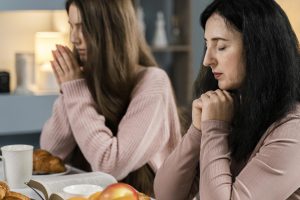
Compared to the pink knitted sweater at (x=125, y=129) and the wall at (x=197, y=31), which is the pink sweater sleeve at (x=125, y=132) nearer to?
the pink knitted sweater at (x=125, y=129)

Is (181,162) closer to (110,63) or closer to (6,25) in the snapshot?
(110,63)

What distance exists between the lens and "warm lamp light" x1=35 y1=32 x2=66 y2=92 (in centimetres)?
341

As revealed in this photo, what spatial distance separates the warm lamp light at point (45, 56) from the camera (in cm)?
341

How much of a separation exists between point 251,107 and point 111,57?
883mm

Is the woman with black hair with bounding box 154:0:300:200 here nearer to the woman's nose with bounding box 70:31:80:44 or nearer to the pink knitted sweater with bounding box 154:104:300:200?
the pink knitted sweater with bounding box 154:104:300:200

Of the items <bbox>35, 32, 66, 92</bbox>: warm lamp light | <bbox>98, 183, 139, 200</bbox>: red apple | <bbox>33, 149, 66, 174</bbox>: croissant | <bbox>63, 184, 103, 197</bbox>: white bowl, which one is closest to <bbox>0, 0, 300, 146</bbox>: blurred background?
<bbox>35, 32, 66, 92</bbox>: warm lamp light

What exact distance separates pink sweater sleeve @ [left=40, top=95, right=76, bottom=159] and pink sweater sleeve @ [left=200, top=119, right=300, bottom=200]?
3.11 feet

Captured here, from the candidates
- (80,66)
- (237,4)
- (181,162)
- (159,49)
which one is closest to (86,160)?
(80,66)

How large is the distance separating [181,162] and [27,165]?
47 centimetres

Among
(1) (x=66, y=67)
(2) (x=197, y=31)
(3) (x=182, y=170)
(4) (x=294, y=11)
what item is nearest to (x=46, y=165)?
(1) (x=66, y=67)

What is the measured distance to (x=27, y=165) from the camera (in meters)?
1.84

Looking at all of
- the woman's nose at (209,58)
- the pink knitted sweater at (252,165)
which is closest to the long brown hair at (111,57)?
the pink knitted sweater at (252,165)

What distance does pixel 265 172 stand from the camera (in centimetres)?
138

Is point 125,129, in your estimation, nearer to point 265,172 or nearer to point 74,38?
point 74,38
